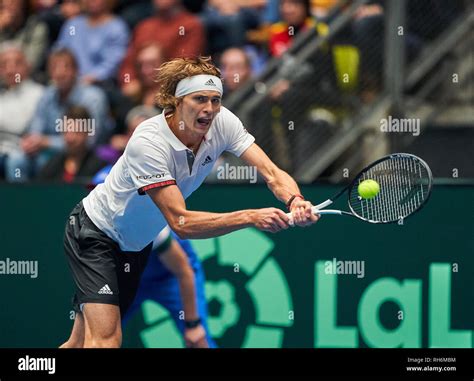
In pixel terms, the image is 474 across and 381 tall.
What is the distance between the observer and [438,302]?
7.71 meters

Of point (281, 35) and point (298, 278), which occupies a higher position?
point (281, 35)

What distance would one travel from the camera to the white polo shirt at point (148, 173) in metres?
5.91

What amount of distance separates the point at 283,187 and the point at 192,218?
56cm

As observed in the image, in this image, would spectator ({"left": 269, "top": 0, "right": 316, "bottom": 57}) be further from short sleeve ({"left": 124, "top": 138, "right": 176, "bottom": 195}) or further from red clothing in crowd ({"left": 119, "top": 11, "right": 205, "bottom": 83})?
short sleeve ({"left": 124, "top": 138, "right": 176, "bottom": 195})

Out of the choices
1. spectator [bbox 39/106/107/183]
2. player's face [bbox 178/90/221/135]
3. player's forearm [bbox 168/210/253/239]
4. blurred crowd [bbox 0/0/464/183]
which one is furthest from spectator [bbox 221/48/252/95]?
player's forearm [bbox 168/210/253/239]

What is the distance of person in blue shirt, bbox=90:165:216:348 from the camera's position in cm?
728

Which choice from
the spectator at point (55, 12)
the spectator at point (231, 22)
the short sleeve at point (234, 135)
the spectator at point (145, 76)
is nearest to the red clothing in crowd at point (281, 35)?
the spectator at point (231, 22)

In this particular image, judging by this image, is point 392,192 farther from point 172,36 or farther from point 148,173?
point 172,36

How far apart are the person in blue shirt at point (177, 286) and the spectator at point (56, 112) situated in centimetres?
62

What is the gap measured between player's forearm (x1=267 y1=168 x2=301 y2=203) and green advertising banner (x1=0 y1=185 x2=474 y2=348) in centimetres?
152

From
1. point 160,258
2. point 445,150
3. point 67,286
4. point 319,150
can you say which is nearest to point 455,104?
point 445,150

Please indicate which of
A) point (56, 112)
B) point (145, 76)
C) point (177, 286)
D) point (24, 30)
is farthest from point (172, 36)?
point (177, 286)

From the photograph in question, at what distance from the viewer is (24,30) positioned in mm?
8906

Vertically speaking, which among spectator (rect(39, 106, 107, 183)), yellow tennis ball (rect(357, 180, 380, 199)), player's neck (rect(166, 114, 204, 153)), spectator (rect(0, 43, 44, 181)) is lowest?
yellow tennis ball (rect(357, 180, 380, 199))
